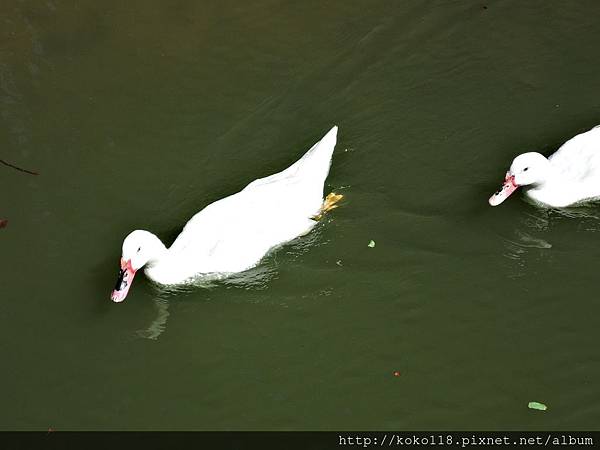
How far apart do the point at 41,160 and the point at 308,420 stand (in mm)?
3319

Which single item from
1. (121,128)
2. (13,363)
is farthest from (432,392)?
(121,128)

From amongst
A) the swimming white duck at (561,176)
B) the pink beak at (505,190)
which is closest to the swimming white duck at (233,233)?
the pink beak at (505,190)

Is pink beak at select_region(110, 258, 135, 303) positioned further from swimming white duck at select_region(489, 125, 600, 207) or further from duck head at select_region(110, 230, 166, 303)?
swimming white duck at select_region(489, 125, 600, 207)

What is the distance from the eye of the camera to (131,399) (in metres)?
5.30

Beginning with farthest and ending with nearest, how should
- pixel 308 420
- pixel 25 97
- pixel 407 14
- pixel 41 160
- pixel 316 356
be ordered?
pixel 407 14 < pixel 25 97 < pixel 41 160 < pixel 316 356 < pixel 308 420

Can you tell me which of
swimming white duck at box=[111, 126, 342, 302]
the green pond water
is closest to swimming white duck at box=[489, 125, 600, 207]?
the green pond water

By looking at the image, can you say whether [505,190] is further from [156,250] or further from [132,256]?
[132,256]

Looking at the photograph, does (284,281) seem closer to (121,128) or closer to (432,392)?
(432,392)

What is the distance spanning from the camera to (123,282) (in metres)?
5.70

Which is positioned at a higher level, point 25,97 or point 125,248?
point 25,97

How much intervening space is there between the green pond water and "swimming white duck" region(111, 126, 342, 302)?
0.16m

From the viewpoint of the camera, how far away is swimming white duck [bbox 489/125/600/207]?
20.4ft

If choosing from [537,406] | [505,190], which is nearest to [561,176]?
[505,190]

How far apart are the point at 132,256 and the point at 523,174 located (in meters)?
2.91
